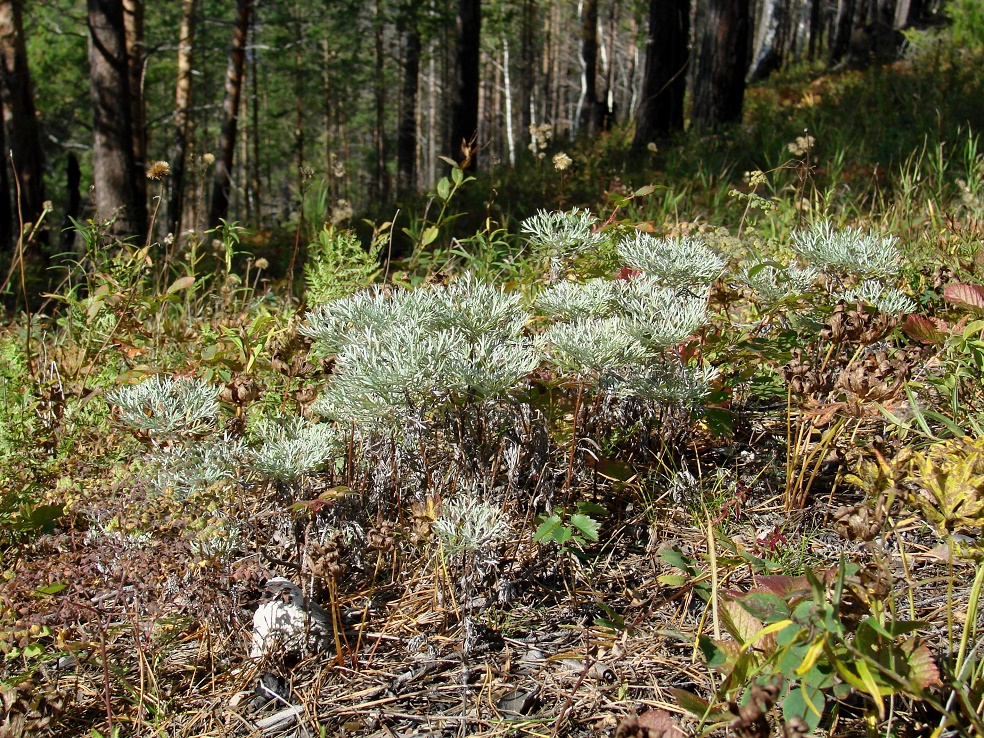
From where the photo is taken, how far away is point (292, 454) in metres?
1.87

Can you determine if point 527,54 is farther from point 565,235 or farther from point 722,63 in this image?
point 565,235

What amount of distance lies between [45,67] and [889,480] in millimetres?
26243

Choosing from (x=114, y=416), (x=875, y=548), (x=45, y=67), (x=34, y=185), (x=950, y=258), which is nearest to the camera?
(x=875, y=548)

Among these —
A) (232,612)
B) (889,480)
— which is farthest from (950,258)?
(232,612)

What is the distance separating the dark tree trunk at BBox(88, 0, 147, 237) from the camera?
23.5ft

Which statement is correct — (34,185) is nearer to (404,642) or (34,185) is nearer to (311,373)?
(311,373)

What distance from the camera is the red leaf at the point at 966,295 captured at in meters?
2.22

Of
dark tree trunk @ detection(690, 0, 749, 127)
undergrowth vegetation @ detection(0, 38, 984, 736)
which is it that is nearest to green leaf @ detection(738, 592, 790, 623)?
undergrowth vegetation @ detection(0, 38, 984, 736)

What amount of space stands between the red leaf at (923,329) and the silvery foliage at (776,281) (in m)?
0.30

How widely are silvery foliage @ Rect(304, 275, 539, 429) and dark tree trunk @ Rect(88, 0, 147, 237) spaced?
5.98m

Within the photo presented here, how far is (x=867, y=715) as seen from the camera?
139 cm

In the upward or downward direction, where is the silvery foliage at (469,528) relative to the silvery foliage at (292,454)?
downward

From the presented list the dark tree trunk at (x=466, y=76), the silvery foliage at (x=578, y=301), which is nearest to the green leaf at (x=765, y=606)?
the silvery foliage at (x=578, y=301)

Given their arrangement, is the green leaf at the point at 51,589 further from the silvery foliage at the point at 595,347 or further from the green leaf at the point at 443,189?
the green leaf at the point at 443,189
